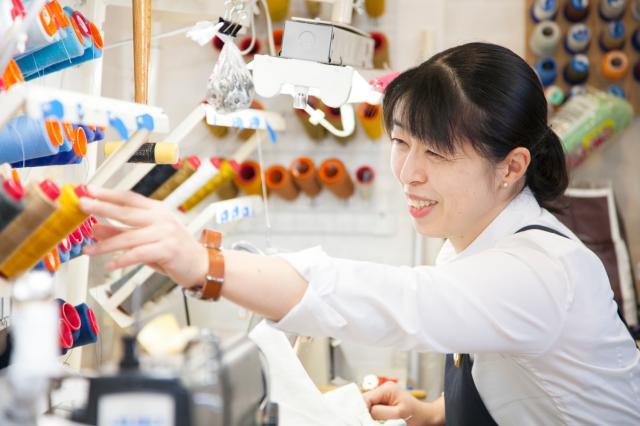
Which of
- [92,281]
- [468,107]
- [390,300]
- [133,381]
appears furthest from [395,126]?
[92,281]

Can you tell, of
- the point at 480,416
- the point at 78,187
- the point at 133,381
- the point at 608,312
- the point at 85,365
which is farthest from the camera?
the point at 85,365

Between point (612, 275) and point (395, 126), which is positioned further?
point (612, 275)

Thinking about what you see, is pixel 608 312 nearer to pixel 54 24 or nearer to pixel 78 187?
pixel 78 187

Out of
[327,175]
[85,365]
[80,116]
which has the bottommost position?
[85,365]

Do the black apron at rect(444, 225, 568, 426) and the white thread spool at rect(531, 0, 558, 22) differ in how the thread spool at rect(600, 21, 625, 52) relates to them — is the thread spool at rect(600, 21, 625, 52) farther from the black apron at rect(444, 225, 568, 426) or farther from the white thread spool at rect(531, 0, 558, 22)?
the black apron at rect(444, 225, 568, 426)

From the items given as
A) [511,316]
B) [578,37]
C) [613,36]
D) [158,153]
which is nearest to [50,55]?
[158,153]

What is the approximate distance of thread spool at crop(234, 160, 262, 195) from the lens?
3031 mm

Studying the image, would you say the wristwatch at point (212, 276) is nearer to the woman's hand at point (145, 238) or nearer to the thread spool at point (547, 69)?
the woman's hand at point (145, 238)

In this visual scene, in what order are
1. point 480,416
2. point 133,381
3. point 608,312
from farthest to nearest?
point 480,416
point 608,312
point 133,381

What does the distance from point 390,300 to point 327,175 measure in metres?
1.95

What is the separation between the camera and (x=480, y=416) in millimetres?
1505

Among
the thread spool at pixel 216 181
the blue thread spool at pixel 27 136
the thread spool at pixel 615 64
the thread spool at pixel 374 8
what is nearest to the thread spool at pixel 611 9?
the thread spool at pixel 615 64

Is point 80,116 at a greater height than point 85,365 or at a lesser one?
greater

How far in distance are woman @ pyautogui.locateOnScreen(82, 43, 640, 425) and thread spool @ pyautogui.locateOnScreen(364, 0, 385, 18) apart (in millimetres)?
1554
